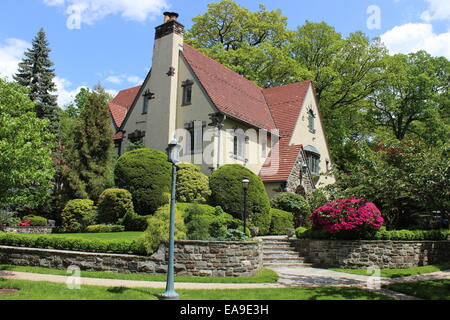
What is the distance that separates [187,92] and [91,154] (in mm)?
6660

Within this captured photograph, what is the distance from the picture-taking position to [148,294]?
878 centimetres

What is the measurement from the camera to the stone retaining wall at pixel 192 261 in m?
11.7

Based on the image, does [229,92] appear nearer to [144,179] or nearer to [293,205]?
[293,205]

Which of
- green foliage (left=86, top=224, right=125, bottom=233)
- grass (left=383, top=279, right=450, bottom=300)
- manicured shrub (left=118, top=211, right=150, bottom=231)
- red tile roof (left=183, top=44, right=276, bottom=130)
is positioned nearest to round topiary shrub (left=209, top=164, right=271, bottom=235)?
red tile roof (left=183, top=44, right=276, bottom=130)

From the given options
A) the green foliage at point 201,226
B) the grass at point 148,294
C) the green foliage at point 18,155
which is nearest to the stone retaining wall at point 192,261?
the green foliage at point 201,226

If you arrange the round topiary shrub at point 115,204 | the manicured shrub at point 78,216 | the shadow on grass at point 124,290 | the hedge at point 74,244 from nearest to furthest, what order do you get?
the shadow on grass at point 124,290
the hedge at point 74,244
the round topiary shrub at point 115,204
the manicured shrub at point 78,216

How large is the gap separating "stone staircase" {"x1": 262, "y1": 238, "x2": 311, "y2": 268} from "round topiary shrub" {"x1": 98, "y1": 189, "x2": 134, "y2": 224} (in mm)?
6412

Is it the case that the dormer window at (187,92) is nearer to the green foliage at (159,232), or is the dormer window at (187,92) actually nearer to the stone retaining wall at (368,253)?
the stone retaining wall at (368,253)

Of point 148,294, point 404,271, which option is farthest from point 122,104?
point 148,294

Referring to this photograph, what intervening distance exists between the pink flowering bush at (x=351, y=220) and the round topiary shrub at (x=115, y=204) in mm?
8530

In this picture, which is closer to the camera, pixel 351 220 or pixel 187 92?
pixel 351 220

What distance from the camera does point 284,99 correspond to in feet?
94.6

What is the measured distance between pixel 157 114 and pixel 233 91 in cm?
526
